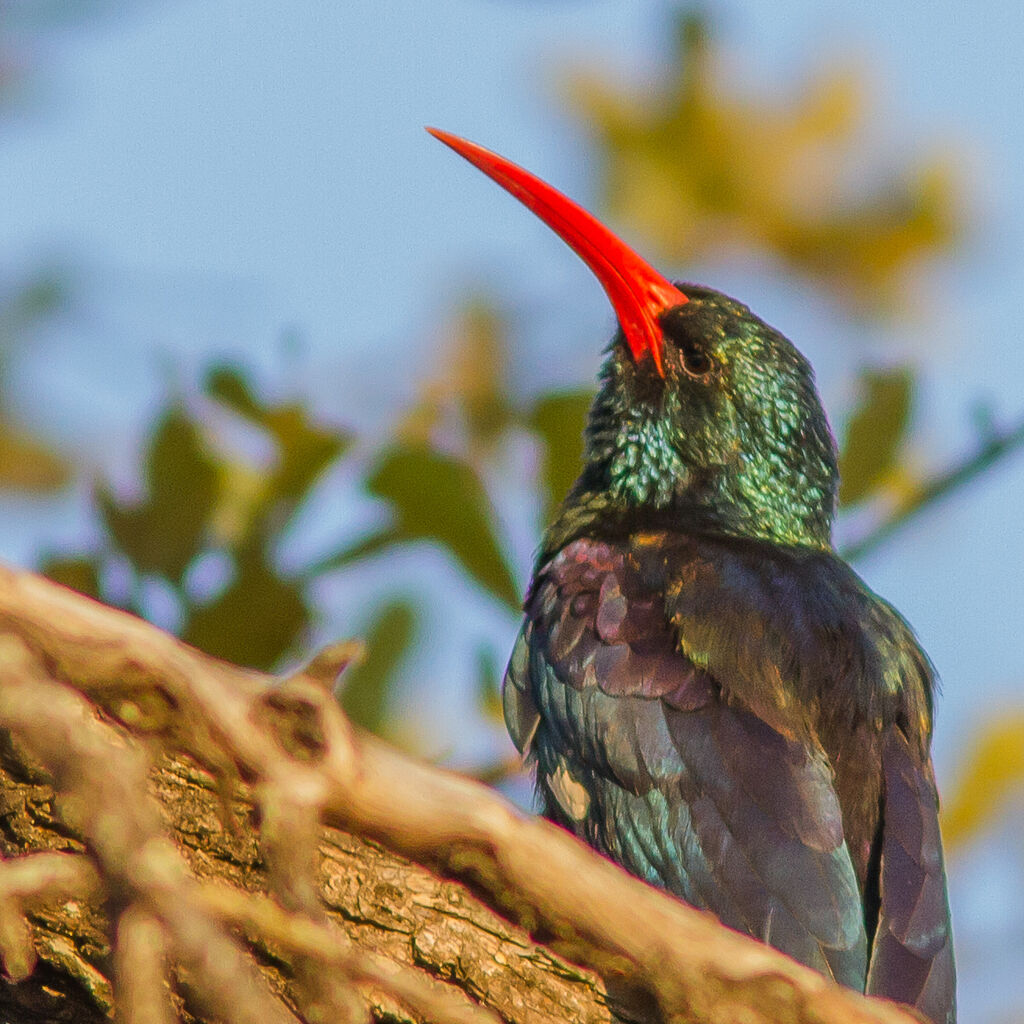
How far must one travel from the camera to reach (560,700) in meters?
3.49

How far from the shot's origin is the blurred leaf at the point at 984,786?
4.62 metres

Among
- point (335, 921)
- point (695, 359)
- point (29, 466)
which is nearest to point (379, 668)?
point (695, 359)

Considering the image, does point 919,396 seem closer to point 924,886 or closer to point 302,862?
point 924,886

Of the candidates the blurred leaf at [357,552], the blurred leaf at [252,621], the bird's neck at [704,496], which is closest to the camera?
the blurred leaf at [252,621]

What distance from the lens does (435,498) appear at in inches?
139

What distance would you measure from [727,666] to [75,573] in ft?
4.65

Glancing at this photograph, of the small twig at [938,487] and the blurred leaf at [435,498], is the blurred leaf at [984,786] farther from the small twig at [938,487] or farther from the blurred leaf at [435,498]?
the blurred leaf at [435,498]

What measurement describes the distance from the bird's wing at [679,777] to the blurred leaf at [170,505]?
0.86 metres

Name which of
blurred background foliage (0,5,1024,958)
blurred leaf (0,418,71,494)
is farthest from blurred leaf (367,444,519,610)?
blurred leaf (0,418,71,494)

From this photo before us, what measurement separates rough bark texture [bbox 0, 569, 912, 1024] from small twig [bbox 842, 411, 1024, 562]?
1.68 m

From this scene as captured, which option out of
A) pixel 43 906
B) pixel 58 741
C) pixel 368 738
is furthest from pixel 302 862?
pixel 43 906

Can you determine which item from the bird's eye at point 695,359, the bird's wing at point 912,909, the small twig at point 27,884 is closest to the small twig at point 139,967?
the small twig at point 27,884

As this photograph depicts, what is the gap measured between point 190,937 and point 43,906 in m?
0.60

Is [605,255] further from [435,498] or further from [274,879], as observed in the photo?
[274,879]
